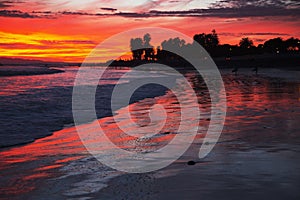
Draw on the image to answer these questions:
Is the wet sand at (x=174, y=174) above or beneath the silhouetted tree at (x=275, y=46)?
beneath

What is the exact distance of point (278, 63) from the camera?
95.3m

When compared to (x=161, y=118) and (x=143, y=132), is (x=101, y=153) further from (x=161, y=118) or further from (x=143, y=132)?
(x=161, y=118)

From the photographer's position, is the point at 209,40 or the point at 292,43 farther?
the point at 209,40

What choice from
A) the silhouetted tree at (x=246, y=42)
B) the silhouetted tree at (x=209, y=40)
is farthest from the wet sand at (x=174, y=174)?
the silhouetted tree at (x=246, y=42)

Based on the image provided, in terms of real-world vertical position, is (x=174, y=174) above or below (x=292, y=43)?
below

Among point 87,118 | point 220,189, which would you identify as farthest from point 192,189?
point 87,118

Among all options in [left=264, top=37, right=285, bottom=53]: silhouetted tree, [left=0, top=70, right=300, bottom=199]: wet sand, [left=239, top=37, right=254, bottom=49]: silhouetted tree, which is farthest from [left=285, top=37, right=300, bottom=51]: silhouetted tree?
[left=0, top=70, right=300, bottom=199]: wet sand

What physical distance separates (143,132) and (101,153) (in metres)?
2.56

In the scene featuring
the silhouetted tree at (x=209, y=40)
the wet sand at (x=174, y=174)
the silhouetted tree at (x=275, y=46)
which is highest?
the silhouetted tree at (x=209, y=40)

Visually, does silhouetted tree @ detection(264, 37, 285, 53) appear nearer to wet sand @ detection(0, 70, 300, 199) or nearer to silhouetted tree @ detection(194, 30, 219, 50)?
silhouetted tree @ detection(194, 30, 219, 50)

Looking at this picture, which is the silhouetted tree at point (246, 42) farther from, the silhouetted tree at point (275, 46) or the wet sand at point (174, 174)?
the wet sand at point (174, 174)

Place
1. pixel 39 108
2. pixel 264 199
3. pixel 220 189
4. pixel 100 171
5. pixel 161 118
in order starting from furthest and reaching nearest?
1. pixel 39 108
2. pixel 161 118
3. pixel 100 171
4. pixel 220 189
5. pixel 264 199

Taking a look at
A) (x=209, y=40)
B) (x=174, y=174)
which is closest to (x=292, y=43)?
(x=209, y=40)

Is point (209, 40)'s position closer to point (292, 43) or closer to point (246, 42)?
point (246, 42)
